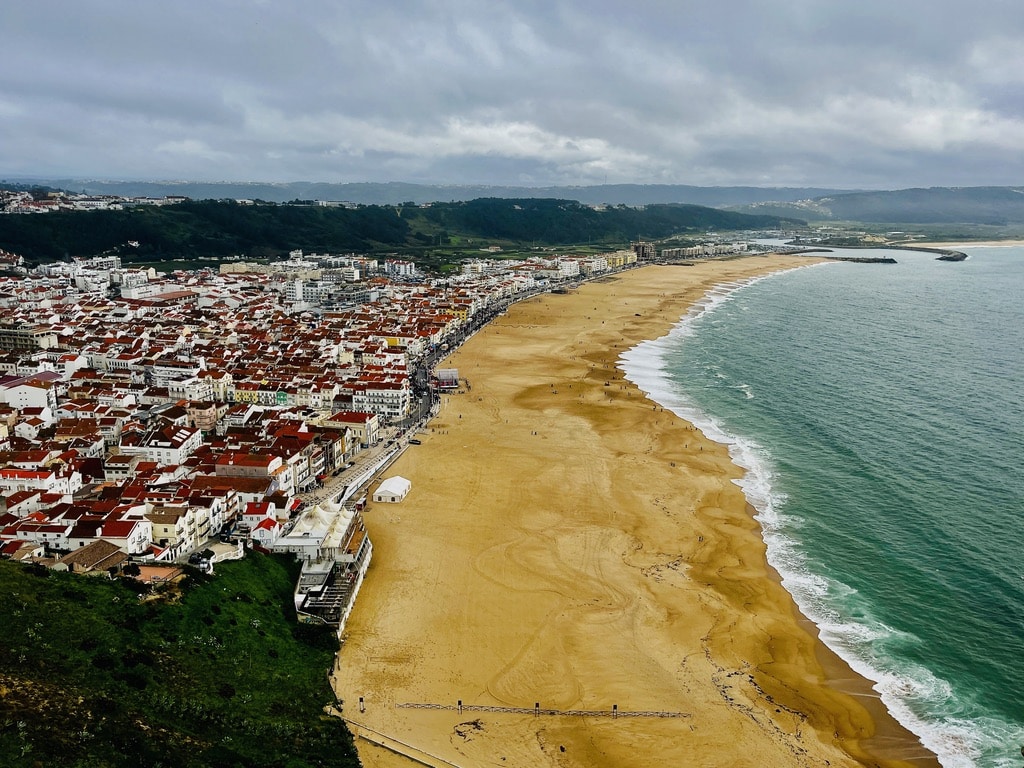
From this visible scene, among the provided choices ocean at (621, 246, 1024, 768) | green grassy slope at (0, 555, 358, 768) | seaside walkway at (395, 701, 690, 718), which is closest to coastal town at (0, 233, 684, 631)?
green grassy slope at (0, 555, 358, 768)

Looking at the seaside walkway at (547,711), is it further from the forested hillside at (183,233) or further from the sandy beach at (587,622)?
the forested hillside at (183,233)

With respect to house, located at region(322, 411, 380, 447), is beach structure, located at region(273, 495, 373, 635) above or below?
below

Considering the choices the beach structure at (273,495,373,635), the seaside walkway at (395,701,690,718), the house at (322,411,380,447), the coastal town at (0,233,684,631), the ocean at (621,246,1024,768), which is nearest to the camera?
the seaside walkway at (395,701,690,718)

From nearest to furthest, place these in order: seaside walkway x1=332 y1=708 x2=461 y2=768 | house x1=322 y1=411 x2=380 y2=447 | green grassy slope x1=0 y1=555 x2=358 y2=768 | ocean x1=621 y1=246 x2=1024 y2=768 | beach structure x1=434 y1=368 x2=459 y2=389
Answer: green grassy slope x1=0 y1=555 x2=358 y2=768 < seaside walkway x1=332 y1=708 x2=461 y2=768 < ocean x1=621 y1=246 x2=1024 y2=768 < house x1=322 y1=411 x2=380 y2=447 < beach structure x1=434 y1=368 x2=459 y2=389

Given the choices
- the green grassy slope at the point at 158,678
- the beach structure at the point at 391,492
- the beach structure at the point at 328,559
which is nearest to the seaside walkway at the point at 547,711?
the green grassy slope at the point at 158,678

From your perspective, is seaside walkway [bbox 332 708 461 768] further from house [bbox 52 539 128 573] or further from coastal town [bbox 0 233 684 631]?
house [bbox 52 539 128 573]

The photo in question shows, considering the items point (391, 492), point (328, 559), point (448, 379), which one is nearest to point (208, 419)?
point (391, 492)
